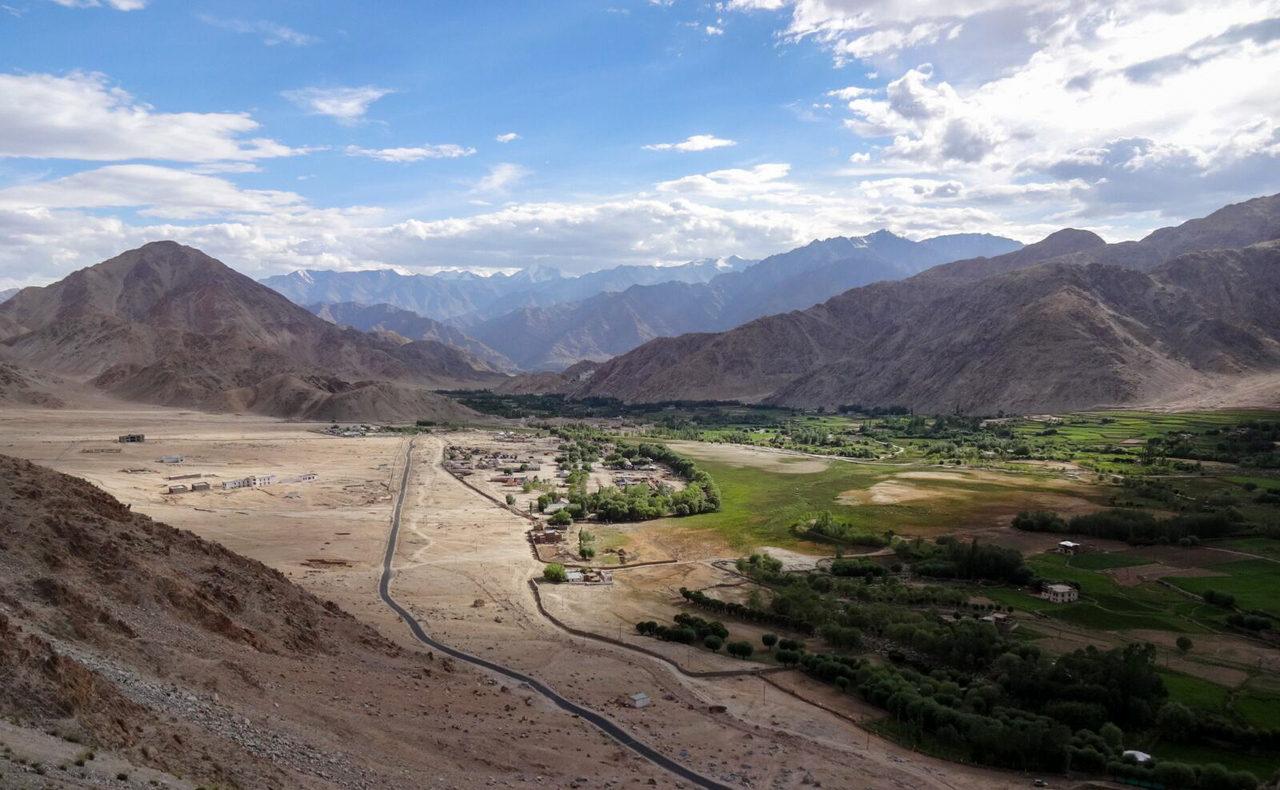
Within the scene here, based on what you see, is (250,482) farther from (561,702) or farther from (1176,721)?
(1176,721)

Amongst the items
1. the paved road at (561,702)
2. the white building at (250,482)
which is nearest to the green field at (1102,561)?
the paved road at (561,702)

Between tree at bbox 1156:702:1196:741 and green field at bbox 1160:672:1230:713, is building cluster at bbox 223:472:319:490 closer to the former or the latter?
green field at bbox 1160:672:1230:713

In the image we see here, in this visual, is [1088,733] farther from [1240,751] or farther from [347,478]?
[347,478]

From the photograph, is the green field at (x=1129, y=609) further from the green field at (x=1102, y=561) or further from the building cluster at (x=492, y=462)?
the building cluster at (x=492, y=462)

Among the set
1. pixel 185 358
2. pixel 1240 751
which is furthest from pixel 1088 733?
pixel 185 358

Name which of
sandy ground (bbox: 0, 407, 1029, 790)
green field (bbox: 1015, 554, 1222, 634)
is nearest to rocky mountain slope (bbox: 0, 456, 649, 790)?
sandy ground (bbox: 0, 407, 1029, 790)

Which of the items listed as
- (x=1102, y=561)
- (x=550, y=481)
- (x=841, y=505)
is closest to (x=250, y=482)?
(x=550, y=481)
